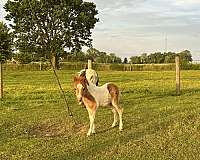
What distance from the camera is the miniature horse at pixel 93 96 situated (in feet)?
34.2

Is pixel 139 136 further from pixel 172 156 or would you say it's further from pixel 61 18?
pixel 61 18

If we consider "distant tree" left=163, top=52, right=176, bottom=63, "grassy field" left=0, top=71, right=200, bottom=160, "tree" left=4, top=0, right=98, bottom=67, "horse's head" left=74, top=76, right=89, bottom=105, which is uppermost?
"tree" left=4, top=0, right=98, bottom=67

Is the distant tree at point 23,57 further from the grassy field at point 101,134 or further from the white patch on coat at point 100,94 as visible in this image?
the white patch on coat at point 100,94

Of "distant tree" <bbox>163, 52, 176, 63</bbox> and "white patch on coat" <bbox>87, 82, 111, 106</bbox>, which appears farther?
"distant tree" <bbox>163, 52, 176, 63</bbox>

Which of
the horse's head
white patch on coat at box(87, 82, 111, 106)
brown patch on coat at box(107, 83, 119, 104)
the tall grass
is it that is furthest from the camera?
the tall grass

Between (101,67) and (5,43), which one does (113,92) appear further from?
(101,67)

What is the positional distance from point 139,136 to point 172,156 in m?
2.05

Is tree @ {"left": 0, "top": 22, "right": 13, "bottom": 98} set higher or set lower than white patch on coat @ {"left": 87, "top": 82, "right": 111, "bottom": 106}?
higher

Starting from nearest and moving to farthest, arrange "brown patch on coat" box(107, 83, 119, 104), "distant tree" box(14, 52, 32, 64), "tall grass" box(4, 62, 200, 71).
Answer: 1. "brown patch on coat" box(107, 83, 119, 104)
2. "distant tree" box(14, 52, 32, 64)
3. "tall grass" box(4, 62, 200, 71)

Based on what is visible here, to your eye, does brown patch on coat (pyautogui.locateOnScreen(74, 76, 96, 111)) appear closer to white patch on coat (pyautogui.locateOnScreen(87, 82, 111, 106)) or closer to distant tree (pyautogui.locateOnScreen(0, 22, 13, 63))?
white patch on coat (pyautogui.locateOnScreen(87, 82, 111, 106))

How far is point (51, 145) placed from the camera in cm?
982

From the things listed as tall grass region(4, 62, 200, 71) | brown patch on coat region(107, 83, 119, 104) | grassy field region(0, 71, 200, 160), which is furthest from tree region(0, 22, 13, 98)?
brown patch on coat region(107, 83, 119, 104)

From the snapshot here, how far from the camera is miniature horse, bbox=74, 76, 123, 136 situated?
10430mm

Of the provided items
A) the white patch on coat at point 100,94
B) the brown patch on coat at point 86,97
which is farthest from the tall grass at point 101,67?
the brown patch on coat at point 86,97
